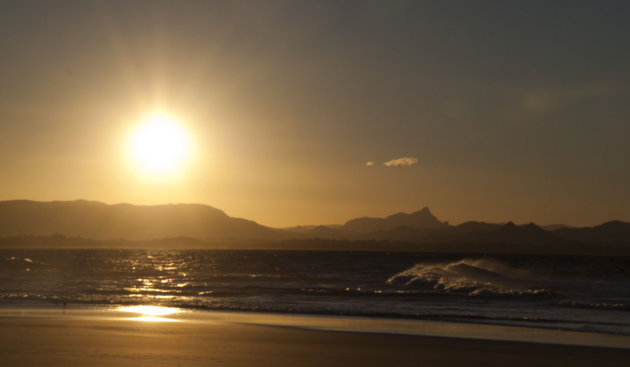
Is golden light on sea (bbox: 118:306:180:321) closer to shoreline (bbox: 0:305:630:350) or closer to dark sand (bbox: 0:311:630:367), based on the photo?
shoreline (bbox: 0:305:630:350)

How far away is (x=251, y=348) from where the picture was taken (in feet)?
50.4

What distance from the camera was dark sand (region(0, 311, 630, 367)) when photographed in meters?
13.6

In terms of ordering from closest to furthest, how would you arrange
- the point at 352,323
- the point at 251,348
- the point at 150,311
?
the point at 251,348 → the point at 352,323 → the point at 150,311

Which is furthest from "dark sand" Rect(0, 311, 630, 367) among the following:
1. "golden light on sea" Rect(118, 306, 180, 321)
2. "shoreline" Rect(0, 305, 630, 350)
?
"golden light on sea" Rect(118, 306, 180, 321)

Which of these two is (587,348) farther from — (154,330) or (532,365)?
(154,330)

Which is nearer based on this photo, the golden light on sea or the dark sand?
the dark sand

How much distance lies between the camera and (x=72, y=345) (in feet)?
49.8

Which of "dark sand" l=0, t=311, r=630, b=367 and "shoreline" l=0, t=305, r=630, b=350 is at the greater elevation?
"dark sand" l=0, t=311, r=630, b=367

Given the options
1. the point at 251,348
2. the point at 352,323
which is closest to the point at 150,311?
the point at 352,323

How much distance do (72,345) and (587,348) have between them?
13312 millimetres

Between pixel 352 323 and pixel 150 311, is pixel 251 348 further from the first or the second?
pixel 150 311

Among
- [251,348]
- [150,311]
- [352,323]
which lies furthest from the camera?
[150,311]

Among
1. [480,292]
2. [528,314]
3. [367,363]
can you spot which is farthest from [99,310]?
[480,292]

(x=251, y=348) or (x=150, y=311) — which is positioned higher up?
(x=251, y=348)
